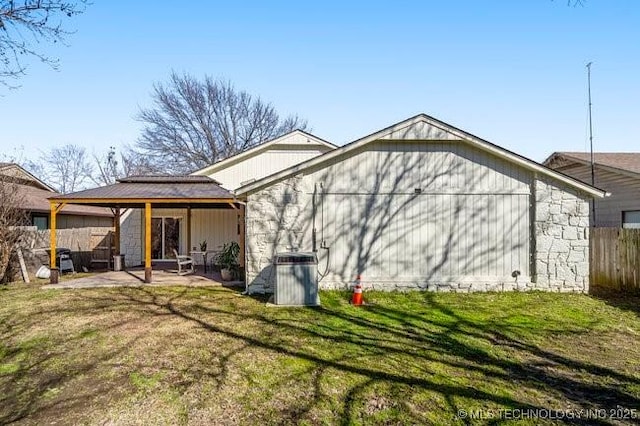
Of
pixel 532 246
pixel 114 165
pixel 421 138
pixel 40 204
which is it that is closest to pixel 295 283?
pixel 421 138

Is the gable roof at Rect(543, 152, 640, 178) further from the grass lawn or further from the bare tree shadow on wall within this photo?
the grass lawn

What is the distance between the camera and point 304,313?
784 centimetres

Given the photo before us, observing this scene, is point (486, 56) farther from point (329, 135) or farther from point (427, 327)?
point (329, 135)

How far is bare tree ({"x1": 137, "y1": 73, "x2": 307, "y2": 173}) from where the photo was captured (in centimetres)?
3234

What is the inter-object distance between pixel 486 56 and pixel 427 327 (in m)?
8.38

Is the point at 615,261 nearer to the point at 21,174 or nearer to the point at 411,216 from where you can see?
the point at 411,216

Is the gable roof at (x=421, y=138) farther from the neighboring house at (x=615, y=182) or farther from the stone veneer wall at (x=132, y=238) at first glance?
the stone veneer wall at (x=132, y=238)

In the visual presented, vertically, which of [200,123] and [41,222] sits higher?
[200,123]

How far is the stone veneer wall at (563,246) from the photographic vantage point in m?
9.70

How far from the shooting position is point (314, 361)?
5180 mm

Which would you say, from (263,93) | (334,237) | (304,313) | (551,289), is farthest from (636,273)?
(263,93)

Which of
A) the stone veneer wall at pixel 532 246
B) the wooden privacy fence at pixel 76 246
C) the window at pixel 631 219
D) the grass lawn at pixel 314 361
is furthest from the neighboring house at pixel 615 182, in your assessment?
the wooden privacy fence at pixel 76 246

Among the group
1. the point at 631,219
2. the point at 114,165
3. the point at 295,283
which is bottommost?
the point at 295,283

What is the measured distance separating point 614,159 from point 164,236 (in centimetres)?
1723
